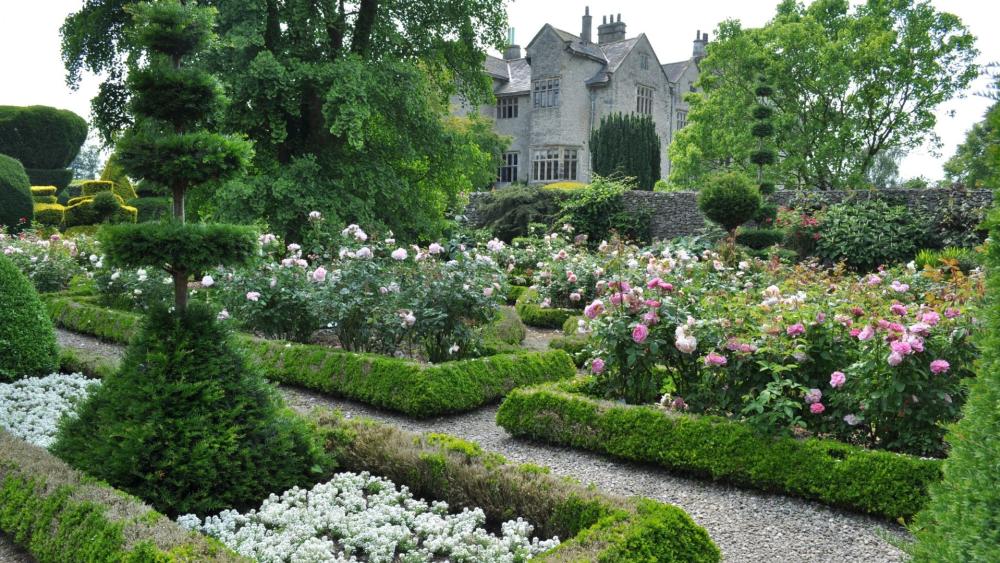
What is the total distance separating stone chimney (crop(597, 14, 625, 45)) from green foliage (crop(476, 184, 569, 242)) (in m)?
18.3

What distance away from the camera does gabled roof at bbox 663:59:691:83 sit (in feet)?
122

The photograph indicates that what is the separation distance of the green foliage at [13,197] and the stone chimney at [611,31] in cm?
2448

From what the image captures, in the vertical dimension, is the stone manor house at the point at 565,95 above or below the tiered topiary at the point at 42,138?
above

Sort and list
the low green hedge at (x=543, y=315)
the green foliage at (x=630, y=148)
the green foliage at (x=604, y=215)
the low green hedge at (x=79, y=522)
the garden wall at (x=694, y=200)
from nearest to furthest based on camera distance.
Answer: the low green hedge at (x=79, y=522)
the low green hedge at (x=543, y=315)
the garden wall at (x=694, y=200)
the green foliage at (x=604, y=215)
the green foliage at (x=630, y=148)

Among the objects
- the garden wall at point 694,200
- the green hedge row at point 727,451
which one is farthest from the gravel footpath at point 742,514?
the garden wall at point 694,200

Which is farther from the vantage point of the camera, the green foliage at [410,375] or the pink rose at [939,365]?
the green foliage at [410,375]

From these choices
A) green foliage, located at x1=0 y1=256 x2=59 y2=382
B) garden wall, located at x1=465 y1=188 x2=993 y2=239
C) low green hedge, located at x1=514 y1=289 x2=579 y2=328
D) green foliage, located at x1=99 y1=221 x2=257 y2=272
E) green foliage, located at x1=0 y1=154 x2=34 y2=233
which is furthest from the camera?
A: green foliage, located at x1=0 y1=154 x2=34 y2=233

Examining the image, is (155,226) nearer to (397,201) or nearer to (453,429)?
(453,429)

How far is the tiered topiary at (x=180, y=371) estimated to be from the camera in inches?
138

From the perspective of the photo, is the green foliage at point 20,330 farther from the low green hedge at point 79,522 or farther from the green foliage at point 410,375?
the low green hedge at point 79,522

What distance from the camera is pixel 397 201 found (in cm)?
1377

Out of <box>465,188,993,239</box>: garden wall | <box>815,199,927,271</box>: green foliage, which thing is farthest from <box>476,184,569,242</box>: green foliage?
<box>815,199,927,271</box>: green foliage

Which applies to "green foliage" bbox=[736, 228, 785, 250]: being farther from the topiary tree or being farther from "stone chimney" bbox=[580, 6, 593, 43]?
"stone chimney" bbox=[580, 6, 593, 43]

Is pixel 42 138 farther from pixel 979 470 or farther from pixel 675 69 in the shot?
pixel 979 470
